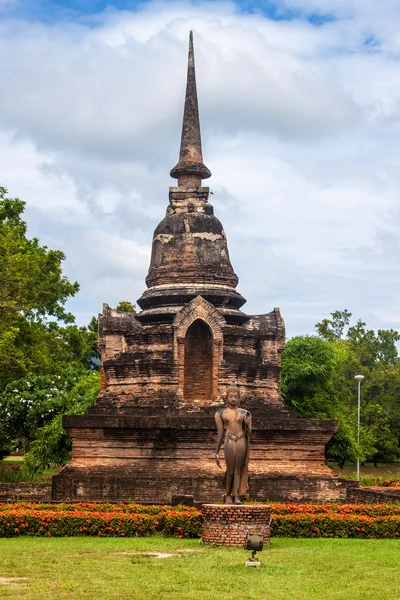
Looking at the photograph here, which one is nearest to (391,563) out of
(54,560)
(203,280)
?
(54,560)

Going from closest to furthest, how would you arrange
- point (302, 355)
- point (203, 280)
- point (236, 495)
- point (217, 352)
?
point (236, 495) → point (217, 352) → point (203, 280) → point (302, 355)

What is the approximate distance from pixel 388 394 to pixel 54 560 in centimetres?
5090

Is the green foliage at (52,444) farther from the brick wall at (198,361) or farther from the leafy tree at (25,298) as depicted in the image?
the brick wall at (198,361)

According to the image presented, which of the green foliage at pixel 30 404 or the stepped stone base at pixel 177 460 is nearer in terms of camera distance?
the stepped stone base at pixel 177 460

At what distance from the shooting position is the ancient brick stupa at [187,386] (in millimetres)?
22891

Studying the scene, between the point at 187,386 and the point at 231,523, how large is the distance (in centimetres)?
965

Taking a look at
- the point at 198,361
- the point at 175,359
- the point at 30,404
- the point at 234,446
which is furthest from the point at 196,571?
the point at 30,404

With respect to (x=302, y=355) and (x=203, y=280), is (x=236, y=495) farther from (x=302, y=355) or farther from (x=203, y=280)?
(x=302, y=355)

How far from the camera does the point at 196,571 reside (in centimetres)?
1287

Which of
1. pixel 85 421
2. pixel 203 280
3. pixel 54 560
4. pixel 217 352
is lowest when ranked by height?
pixel 54 560

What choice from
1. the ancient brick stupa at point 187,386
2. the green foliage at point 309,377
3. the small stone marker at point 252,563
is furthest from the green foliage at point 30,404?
the small stone marker at point 252,563

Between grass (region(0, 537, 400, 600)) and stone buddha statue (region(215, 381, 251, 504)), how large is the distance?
1.09 meters

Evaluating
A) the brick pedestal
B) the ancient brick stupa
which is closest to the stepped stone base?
the ancient brick stupa

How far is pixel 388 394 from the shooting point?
6266cm
